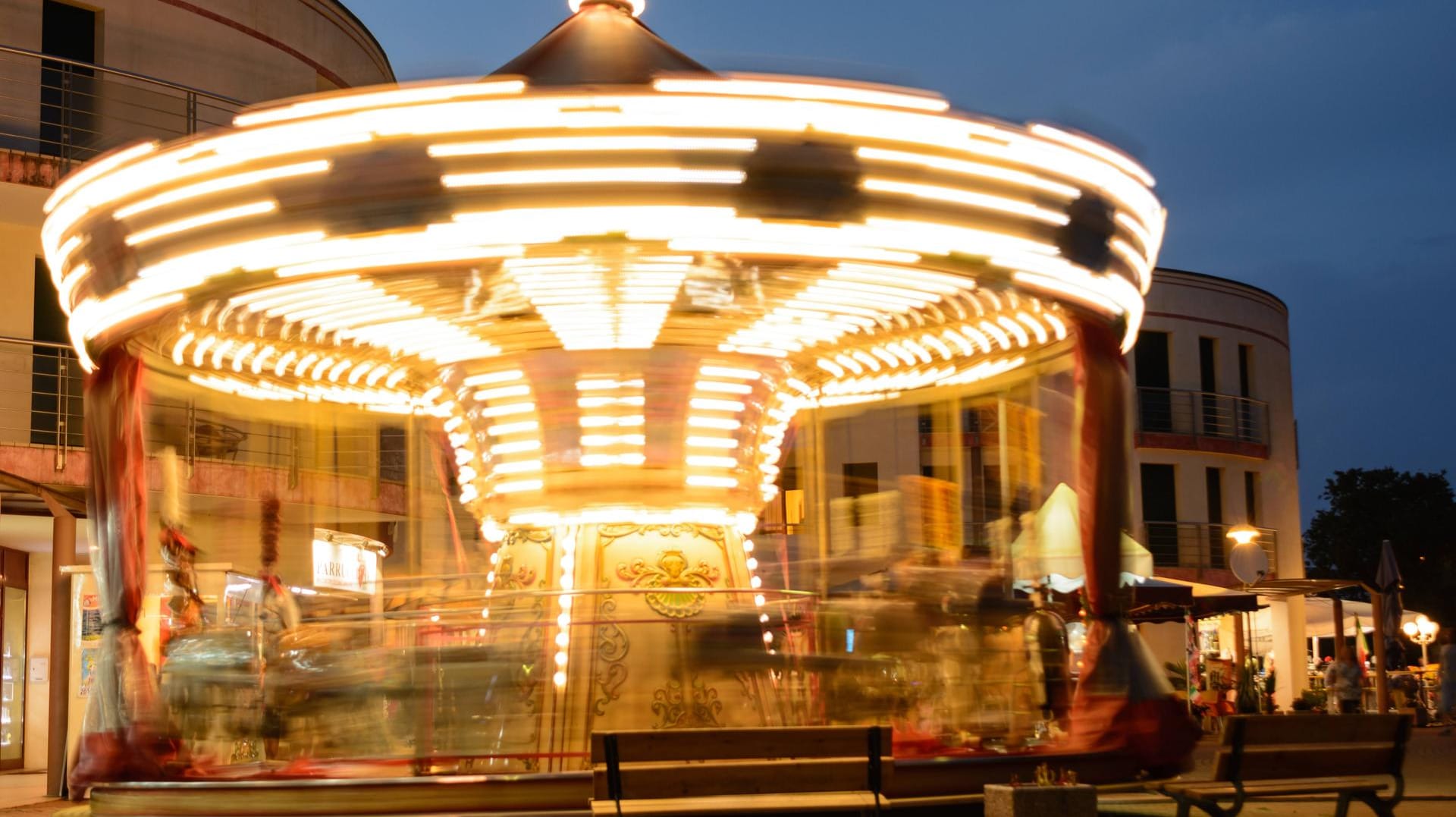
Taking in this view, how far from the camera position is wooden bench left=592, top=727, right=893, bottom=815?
7.62 metres

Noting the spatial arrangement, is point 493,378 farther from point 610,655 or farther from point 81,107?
point 81,107

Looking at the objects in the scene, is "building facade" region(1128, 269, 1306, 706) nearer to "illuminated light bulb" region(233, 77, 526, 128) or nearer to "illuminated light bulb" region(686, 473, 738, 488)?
"illuminated light bulb" region(686, 473, 738, 488)

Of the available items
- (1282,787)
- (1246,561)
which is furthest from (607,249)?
(1246,561)

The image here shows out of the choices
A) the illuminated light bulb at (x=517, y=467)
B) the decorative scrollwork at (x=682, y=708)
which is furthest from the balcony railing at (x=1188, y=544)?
the decorative scrollwork at (x=682, y=708)

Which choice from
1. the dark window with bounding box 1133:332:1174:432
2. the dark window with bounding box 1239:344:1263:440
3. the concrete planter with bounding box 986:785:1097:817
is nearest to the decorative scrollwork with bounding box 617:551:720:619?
the concrete planter with bounding box 986:785:1097:817

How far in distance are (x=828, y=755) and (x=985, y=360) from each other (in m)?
4.54

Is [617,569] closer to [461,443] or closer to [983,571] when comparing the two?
[461,443]

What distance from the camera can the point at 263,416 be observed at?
20156 mm

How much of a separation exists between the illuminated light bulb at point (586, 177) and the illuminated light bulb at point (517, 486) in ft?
8.81

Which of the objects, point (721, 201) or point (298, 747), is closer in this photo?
point (721, 201)

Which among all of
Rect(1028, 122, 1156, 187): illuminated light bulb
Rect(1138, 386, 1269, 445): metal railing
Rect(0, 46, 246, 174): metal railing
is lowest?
Rect(1028, 122, 1156, 187): illuminated light bulb

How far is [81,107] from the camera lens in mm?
18344

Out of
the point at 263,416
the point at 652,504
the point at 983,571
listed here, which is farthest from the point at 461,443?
the point at 263,416

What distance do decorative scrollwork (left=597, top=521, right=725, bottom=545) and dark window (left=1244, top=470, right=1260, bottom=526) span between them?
26.8 meters
